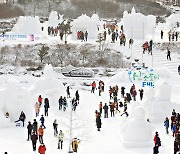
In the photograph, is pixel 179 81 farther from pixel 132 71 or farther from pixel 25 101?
pixel 25 101

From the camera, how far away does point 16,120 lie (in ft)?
103

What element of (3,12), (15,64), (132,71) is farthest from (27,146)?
(3,12)

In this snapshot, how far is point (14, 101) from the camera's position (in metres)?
31.3

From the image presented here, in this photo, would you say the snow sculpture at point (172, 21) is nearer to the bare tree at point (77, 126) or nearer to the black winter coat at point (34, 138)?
the bare tree at point (77, 126)

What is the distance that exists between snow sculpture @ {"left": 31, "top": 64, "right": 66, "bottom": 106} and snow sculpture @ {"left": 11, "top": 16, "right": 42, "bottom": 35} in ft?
65.0

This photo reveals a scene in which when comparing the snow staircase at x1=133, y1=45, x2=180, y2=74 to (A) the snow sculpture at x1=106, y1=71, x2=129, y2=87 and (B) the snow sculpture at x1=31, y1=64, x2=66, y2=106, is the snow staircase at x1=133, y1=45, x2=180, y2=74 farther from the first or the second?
(B) the snow sculpture at x1=31, y1=64, x2=66, y2=106

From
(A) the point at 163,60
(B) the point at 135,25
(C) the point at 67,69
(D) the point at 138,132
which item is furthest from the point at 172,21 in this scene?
(D) the point at 138,132

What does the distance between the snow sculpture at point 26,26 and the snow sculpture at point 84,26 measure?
4.75 metres

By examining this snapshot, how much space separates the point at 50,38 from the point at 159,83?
23.4m

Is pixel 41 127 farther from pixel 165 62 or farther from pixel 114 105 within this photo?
pixel 165 62

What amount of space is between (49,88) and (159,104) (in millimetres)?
7816

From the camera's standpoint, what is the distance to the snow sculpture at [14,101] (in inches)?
1233

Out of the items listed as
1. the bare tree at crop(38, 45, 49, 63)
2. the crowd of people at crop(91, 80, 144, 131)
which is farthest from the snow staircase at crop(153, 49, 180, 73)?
the bare tree at crop(38, 45, 49, 63)

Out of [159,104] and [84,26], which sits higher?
[84,26]
